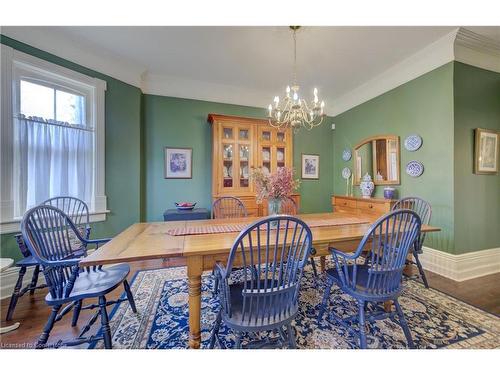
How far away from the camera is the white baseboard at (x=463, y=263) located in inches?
94.6

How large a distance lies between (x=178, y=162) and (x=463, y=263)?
417 centimetres

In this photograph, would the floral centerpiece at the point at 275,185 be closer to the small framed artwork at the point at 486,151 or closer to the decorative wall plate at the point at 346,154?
the small framed artwork at the point at 486,151

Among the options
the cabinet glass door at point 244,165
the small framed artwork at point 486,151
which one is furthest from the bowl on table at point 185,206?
the small framed artwork at point 486,151

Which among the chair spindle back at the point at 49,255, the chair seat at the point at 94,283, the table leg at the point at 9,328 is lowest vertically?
the table leg at the point at 9,328

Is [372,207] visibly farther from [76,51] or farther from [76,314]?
[76,51]

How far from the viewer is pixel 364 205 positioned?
3.13 m

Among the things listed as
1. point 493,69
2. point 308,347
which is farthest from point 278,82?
point 308,347

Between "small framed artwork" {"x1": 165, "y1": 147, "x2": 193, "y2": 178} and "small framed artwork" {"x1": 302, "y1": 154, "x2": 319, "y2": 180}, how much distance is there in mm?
2291

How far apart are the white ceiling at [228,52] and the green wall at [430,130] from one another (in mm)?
483

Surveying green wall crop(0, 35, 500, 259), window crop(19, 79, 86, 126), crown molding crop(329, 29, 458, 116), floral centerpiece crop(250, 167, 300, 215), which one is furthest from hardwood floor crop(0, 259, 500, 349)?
crown molding crop(329, 29, 458, 116)

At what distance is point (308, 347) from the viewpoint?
1369 mm

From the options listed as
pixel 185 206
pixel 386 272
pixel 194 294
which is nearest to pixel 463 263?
pixel 386 272

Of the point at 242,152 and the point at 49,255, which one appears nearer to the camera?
the point at 49,255
